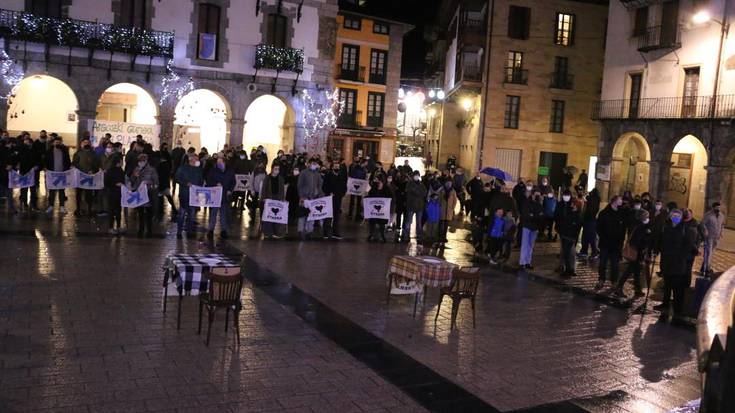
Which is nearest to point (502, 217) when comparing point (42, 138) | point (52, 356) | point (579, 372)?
point (579, 372)

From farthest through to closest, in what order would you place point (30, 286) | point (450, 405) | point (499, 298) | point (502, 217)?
point (502, 217)
point (499, 298)
point (30, 286)
point (450, 405)

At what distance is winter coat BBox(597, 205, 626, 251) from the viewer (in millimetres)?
14648

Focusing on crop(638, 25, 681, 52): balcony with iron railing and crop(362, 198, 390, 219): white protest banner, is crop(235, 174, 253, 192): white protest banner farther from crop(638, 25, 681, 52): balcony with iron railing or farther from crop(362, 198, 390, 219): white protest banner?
crop(638, 25, 681, 52): balcony with iron railing

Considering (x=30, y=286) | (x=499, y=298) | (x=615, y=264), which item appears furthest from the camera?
(x=615, y=264)

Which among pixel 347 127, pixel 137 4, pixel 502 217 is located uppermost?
pixel 137 4

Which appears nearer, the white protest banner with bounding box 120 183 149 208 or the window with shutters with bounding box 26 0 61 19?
the white protest banner with bounding box 120 183 149 208

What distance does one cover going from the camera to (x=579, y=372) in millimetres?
8820

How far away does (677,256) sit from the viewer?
1238 centimetres

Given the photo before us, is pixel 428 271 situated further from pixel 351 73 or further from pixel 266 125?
pixel 351 73

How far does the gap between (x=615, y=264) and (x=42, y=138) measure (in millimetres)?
15079

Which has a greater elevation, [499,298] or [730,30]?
[730,30]

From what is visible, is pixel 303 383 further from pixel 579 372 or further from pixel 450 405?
pixel 579 372

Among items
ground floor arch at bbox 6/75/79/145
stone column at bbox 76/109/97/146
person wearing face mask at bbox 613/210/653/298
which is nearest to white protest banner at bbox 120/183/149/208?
person wearing face mask at bbox 613/210/653/298

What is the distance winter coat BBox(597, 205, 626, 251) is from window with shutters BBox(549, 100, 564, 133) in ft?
96.7
